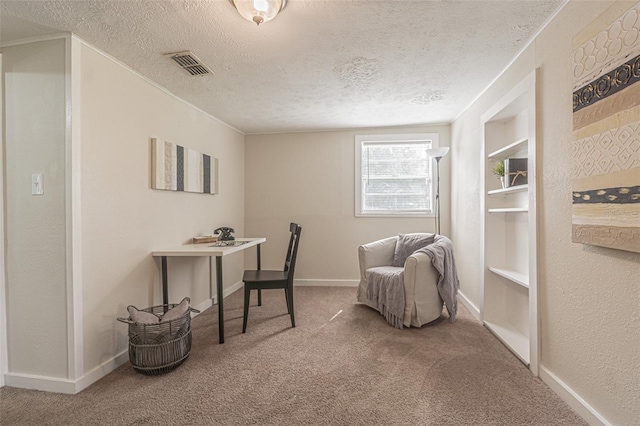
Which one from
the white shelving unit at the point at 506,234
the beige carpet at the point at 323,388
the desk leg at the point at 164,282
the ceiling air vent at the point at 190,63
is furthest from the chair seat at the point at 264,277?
the white shelving unit at the point at 506,234

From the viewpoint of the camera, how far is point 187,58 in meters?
2.21

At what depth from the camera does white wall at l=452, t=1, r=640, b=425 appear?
1331 mm

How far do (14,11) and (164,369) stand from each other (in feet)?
7.42

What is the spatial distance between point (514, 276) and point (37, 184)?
341cm

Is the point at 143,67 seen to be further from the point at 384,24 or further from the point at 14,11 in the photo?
the point at 384,24

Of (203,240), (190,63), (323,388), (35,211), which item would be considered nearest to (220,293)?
(203,240)

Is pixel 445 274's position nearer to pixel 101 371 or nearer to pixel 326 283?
pixel 326 283

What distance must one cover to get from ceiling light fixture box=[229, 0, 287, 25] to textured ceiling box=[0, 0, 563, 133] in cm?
8

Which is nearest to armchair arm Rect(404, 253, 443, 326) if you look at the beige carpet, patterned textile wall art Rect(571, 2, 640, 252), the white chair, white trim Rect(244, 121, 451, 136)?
the white chair

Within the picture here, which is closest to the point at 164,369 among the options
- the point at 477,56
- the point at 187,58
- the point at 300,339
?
the point at 300,339

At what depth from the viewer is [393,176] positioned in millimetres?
4277

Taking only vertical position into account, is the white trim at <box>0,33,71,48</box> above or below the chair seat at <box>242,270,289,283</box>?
above

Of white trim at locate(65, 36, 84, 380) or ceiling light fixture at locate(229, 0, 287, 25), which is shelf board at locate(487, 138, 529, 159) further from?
white trim at locate(65, 36, 84, 380)

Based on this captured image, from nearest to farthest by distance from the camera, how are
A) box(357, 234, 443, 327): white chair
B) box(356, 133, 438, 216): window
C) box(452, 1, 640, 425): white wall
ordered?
box(452, 1, 640, 425): white wall → box(357, 234, 443, 327): white chair → box(356, 133, 438, 216): window
